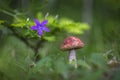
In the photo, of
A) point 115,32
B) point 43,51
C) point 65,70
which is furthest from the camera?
point 43,51

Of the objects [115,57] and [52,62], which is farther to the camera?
[115,57]

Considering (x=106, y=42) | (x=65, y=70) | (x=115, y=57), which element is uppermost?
(x=106, y=42)

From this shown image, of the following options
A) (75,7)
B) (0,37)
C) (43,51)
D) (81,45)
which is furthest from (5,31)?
(75,7)

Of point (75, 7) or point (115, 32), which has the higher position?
point (75, 7)

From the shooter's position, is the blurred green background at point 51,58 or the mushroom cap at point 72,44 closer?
the blurred green background at point 51,58

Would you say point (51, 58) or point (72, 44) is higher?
point (72, 44)

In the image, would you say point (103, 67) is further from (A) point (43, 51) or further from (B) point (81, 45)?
(A) point (43, 51)

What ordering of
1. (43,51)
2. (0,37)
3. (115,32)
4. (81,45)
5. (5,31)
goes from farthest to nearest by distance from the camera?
(43,51), (0,37), (5,31), (115,32), (81,45)

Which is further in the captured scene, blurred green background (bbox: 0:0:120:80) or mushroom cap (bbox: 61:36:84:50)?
mushroom cap (bbox: 61:36:84:50)

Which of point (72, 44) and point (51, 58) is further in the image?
point (72, 44)
